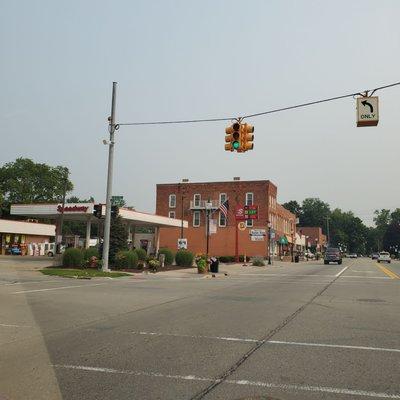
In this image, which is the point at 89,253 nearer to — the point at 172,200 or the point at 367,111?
the point at 367,111

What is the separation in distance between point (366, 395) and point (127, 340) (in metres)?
4.44

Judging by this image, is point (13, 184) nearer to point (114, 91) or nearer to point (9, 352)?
point (114, 91)

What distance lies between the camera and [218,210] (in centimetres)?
7569

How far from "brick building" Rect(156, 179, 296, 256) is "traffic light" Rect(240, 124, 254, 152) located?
5101 cm

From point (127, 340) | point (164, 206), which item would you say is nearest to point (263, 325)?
point (127, 340)

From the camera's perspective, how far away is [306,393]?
229 inches

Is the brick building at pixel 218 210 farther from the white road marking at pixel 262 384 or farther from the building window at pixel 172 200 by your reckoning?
the white road marking at pixel 262 384

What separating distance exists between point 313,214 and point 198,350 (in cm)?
19165

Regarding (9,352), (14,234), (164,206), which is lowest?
(9,352)

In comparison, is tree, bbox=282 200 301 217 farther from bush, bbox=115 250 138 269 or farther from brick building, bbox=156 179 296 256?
bush, bbox=115 250 138 269

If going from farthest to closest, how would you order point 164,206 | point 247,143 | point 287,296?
point 164,206 < point 247,143 < point 287,296

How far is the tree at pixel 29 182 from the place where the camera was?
330ft

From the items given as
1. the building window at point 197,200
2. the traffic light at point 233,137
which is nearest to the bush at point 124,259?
the traffic light at point 233,137

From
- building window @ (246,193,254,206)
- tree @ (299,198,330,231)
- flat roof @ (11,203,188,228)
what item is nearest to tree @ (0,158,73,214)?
building window @ (246,193,254,206)
